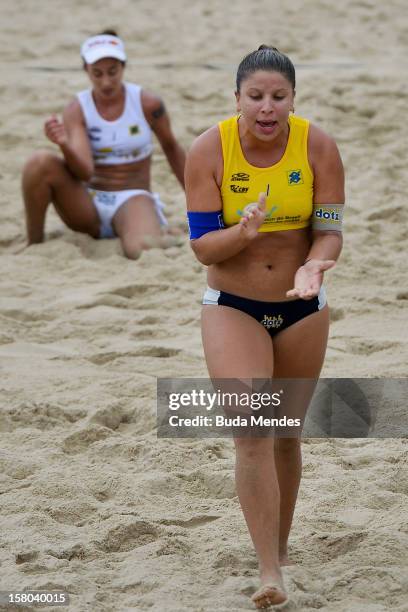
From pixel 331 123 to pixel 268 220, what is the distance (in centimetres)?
522

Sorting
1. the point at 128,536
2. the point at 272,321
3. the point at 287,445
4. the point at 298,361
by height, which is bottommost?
the point at 128,536

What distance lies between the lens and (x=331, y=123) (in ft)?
27.2

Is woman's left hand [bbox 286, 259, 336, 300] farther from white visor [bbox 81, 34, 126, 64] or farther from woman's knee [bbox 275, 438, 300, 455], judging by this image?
white visor [bbox 81, 34, 126, 64]

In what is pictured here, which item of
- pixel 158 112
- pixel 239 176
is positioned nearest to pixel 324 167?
pixel 239 176

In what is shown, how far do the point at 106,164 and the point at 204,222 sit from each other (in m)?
3.71

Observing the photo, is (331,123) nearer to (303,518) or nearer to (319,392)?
(319,392)

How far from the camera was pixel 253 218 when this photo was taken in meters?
3.04

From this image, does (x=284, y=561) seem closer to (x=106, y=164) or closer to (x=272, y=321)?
(x=272, y=321)

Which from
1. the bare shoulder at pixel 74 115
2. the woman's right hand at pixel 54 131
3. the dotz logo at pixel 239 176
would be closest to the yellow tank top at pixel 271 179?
the dotz logo at pixel 239 176

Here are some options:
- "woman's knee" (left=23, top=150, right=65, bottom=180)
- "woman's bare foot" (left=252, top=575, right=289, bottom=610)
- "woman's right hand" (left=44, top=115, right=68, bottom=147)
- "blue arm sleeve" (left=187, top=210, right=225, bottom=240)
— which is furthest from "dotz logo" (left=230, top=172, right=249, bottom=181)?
"woman's knee" (left=23, top=150, right=65, bottom=180)

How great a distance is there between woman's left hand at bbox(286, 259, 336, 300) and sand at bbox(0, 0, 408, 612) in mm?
865

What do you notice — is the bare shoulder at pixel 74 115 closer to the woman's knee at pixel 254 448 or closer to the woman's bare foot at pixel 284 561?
the woman's bare foot at pixel 284 561

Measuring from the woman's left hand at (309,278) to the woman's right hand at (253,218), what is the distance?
0.18m

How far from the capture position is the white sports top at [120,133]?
6.73 meters
